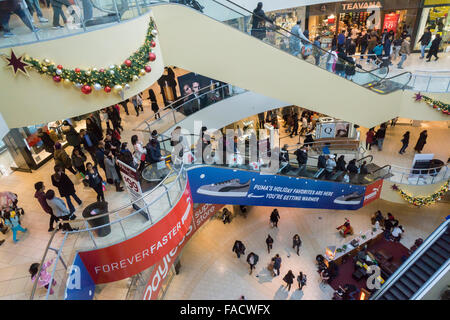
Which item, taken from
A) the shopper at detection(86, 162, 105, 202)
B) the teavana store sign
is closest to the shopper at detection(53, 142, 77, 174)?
the shopper at detection(86, 162, 105, 202)

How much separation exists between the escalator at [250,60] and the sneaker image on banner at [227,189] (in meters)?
3.07

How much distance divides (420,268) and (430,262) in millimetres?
346

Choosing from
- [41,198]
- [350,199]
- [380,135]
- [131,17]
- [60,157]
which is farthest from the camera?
[380,135]

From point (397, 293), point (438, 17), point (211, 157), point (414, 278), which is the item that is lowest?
point (397, 293)

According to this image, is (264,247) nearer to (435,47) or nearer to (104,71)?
(104,71)

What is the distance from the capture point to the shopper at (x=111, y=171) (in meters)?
7.57

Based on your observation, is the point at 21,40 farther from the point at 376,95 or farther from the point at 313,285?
the point at 313,285

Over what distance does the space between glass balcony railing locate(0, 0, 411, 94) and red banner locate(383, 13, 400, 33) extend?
25.2 ft

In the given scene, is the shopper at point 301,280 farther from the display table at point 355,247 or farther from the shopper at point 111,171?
the shopper at point 111,171

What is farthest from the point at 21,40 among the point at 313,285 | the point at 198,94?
the point at 313,285

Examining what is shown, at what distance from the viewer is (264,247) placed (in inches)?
520

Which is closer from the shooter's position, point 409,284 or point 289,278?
point 409,284

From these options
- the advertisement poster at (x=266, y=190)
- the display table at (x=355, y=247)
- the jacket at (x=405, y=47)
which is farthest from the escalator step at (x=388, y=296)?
the jacket at (x=405, y=47)

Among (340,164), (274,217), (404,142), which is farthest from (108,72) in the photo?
(404,142)
